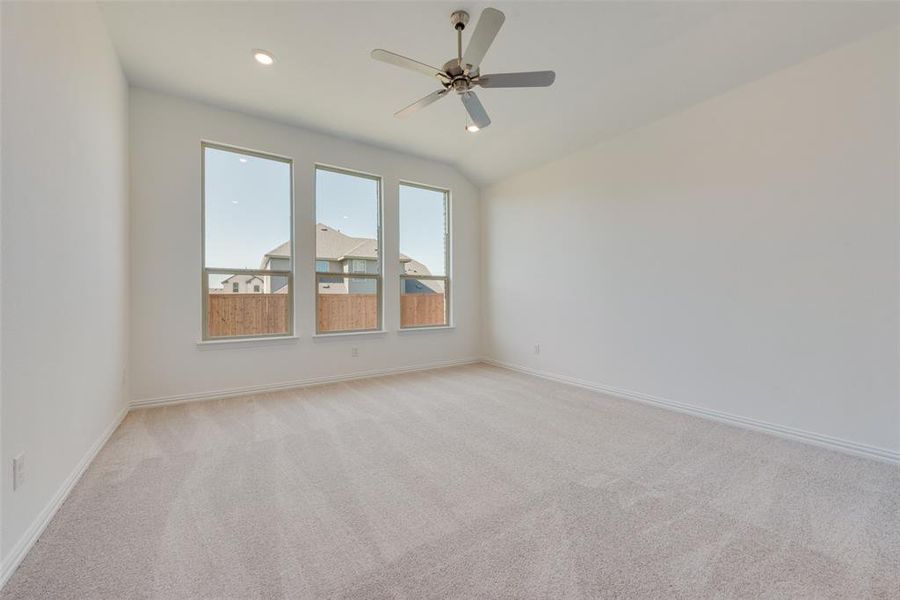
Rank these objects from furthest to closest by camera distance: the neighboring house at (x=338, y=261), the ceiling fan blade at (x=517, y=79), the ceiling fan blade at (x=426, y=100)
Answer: the neighboring house at (x=338, y=261), the ceiling fan blade at (x=426, y=100), the ceiling fan blade at (x=517, y=79)

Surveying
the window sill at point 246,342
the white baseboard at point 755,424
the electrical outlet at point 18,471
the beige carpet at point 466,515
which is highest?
the window sill at point 246,342

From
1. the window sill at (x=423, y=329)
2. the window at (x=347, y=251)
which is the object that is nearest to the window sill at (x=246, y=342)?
the window at (x=347, y=251)

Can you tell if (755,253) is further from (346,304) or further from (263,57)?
(263,57)

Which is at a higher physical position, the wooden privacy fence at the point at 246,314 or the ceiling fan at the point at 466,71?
the ceiling fan at the point at 466,71

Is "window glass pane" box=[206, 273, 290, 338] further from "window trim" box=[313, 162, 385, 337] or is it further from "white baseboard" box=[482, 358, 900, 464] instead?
"white baseboard" box=[482, 358, 900, 464]

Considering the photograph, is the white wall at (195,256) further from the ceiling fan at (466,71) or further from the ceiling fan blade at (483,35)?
the ceiling fan blade at (483,35)

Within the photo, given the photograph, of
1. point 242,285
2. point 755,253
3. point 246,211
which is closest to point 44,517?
point 242,285

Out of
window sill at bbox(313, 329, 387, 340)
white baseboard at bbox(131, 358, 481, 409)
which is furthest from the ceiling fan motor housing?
white baseboard at bbox(131, 358, 481, 409)

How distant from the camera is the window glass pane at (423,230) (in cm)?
502

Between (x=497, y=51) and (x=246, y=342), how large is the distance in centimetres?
370

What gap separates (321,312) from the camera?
4375 millimetres

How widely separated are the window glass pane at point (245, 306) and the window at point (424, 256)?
159 cm

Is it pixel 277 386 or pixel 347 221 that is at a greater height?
pixel 347 221

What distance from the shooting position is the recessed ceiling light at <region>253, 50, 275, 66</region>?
111 inches
